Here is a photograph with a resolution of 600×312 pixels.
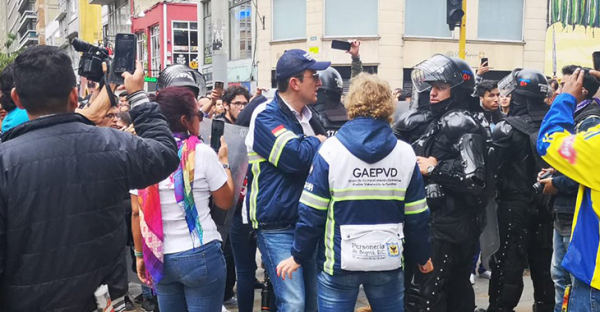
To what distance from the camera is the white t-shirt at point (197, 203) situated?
326 cm

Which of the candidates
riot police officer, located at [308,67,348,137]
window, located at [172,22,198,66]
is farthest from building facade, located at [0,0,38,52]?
riot police officer, located at [308,67,348,137]

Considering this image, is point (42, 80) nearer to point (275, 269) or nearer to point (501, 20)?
point (275, 269)

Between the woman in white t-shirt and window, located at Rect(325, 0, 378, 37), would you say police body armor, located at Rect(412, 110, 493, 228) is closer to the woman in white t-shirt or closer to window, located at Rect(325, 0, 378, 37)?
the woman in white t-shirt

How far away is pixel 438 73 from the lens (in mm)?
4184

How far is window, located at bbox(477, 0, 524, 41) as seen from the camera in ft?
69.7

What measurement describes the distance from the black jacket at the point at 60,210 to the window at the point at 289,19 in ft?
65.0

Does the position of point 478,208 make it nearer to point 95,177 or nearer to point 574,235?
point 574,235

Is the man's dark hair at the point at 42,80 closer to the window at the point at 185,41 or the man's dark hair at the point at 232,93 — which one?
the man's dark hair at the point at 232,93

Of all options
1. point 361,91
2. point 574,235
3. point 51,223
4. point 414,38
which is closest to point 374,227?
point 361,91

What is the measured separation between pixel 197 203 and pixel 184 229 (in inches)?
6.6

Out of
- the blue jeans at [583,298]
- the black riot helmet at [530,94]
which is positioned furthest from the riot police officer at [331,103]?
the blue jeans at [583,298]

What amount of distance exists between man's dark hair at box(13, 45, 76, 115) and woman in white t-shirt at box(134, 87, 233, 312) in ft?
3.61

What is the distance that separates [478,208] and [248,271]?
70.9 inches

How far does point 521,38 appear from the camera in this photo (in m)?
21.6
